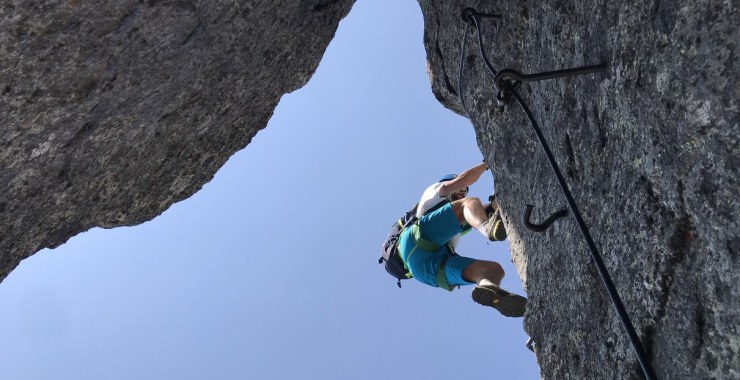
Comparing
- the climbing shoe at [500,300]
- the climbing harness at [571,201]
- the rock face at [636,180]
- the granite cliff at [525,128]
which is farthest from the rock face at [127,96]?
the climbing shoe at [500,300]

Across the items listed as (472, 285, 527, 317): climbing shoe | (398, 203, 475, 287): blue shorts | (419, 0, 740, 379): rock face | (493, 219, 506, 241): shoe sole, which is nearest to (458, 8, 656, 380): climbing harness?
(419, 0, 740, 379): rock face

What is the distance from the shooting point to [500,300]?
7945 mm

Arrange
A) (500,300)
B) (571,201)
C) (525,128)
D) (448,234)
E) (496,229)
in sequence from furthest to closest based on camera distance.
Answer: (448,234) < (496,229) < (500,300) < (525,128) < (571,201)

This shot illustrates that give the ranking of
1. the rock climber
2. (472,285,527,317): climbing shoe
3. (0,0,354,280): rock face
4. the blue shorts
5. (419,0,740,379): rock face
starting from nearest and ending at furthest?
(419,0,740,379): rock face
(0,0,354,280): rock face
(472,285,527,317): climbing shoe
the rock climber
the blue shorts

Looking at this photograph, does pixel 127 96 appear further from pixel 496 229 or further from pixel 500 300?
pixel 500 300

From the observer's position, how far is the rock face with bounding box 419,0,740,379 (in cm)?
268

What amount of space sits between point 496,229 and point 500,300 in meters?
1.04

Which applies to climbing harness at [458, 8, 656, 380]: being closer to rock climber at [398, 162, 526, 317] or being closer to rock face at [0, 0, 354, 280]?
rock face at [0, 0, 354, 280]

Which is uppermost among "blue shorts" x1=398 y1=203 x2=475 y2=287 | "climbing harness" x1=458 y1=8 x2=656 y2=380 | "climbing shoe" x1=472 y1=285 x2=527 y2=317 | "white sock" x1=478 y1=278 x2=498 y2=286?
"blue shorts" x1=398 y1=203 x2=475 y2=287

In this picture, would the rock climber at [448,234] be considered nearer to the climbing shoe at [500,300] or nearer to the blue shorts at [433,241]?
the blue shorts at [433,241]

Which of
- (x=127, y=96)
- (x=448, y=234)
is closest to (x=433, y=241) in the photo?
(x=448, y=234)

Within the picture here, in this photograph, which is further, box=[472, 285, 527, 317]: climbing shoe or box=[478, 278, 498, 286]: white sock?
box=[478, 278, 498, 286]: white sock

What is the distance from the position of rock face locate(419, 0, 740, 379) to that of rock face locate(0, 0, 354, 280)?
2.95 meters

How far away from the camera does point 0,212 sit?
567cm
